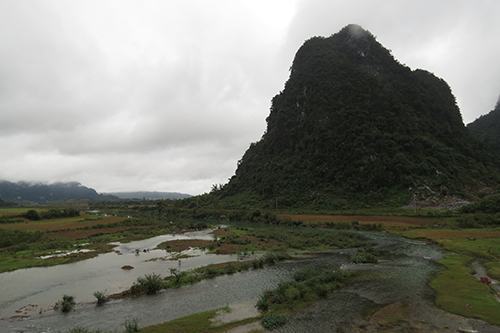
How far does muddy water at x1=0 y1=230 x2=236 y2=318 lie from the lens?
3519 cm

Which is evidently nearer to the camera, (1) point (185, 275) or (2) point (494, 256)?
(1) point (185, 275)

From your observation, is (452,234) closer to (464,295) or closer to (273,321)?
(464,295)

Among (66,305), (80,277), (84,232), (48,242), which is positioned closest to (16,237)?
(48,242)

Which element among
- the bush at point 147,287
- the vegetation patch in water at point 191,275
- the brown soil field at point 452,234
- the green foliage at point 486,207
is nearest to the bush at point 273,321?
the bush at point 147,287

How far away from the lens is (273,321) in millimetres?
26312

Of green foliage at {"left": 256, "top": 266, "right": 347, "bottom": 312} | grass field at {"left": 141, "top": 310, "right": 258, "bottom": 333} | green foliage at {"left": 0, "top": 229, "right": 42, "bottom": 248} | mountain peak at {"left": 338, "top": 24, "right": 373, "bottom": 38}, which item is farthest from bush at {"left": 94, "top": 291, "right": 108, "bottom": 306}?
mountain peak at {"left": 338, "top": 24, "right": 373, "bottom": 38}

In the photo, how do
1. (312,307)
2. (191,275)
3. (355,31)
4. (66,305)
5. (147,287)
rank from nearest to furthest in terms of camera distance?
1. (312,307)
2. (66,305)
3. (147,287)
4. (191,275)
5. (355,31)

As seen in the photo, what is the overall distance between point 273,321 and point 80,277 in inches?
1067

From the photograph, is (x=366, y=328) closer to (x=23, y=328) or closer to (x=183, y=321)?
(x=183, y=321)

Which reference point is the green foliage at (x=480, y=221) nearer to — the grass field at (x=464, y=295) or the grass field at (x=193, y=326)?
the grass field at (x=464, y=295)

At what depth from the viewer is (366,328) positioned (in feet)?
81.7

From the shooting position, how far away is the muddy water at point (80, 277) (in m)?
35.2

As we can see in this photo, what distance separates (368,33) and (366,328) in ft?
624

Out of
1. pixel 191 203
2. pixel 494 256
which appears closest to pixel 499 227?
pixel 494 256
